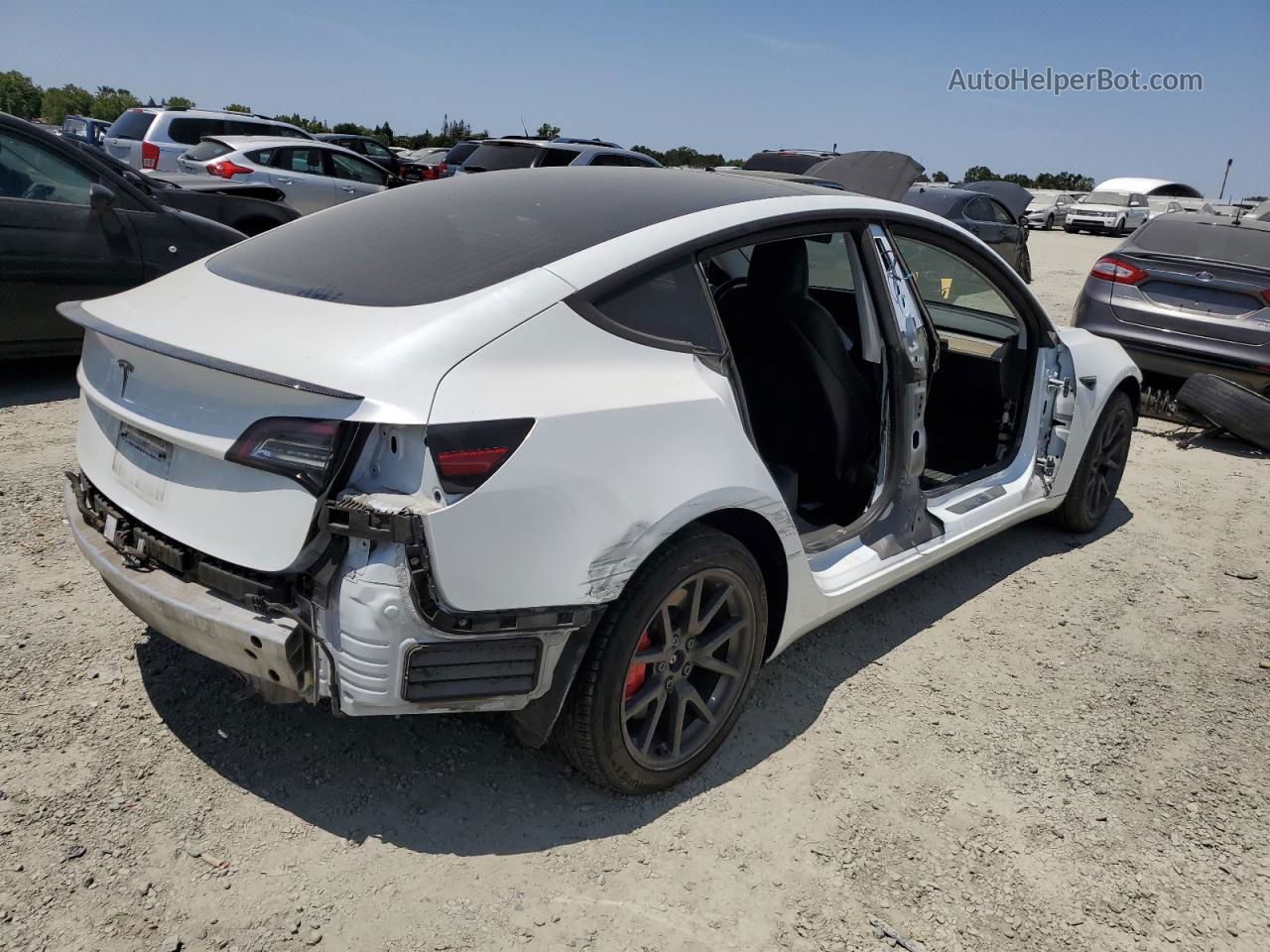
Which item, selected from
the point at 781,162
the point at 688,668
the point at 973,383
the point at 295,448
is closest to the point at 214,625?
the point at 295,448

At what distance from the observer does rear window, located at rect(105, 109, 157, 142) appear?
557 inches

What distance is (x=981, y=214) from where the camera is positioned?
14.1 m

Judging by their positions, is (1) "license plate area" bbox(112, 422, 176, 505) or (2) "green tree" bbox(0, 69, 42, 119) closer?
(1) "license plate area" bbox(112, 422, 176, 505)

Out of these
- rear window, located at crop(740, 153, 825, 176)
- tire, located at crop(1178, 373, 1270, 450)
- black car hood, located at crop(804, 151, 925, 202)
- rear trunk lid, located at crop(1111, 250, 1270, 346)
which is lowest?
tire, located at crop(1178, 373, 1270, 450)

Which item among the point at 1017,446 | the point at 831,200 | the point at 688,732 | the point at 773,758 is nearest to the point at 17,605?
the point at 688,732

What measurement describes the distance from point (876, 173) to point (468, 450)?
20.5ft

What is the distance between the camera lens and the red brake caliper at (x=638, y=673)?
103 inches

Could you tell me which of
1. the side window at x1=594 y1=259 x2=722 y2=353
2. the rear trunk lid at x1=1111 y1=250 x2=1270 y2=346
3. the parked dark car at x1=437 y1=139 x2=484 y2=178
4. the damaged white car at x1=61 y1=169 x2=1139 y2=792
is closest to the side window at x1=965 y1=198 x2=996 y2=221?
the rear trunk lid at x1=1111 y1=250 x2=1270 y2=346

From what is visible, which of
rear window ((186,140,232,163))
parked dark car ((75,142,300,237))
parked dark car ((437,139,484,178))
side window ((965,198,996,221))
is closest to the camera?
parked dark car ((75,142,300,237))

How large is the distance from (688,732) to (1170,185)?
131 feet

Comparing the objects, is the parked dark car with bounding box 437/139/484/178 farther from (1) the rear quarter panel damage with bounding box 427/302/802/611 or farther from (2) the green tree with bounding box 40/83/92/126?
(2) the green tree with bounding box 40/83/92/126

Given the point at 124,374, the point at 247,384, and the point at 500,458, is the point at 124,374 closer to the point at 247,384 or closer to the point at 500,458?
the point at 247,384

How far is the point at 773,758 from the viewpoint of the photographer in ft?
9.85

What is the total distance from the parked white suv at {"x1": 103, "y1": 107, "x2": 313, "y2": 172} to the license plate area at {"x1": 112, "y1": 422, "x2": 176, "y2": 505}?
1213 centimetres
